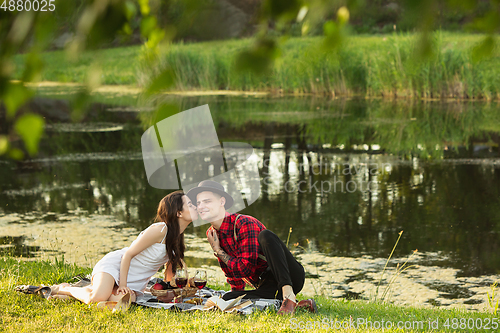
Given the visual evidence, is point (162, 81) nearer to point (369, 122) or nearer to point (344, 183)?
point (344, 183)

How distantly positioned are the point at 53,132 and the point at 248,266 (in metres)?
11.2

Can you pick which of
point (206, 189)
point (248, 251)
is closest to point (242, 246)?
point (248, 251)

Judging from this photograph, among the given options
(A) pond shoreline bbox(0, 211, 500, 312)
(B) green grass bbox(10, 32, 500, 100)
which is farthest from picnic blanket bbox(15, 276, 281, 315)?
(B) green grass bbox(10, 32, 500, 100)

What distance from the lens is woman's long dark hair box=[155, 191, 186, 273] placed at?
3744 millimetres

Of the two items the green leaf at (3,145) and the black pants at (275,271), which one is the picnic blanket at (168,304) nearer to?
the black pants at (275,271)

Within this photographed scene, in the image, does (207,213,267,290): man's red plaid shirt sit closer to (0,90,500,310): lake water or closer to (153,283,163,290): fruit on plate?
(153,283,163,290): fruit on plate

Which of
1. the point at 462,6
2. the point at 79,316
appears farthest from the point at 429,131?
the point at 462,6

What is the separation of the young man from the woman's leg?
70 centimetres

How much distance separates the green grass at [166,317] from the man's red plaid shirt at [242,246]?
340 millimetres

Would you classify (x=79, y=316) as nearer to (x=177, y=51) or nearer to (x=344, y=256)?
(x=344, y=256)

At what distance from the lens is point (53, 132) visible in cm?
1370

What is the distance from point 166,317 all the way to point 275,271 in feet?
2.40

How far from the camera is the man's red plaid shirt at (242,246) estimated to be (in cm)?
365

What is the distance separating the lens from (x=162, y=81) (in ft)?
4.07
